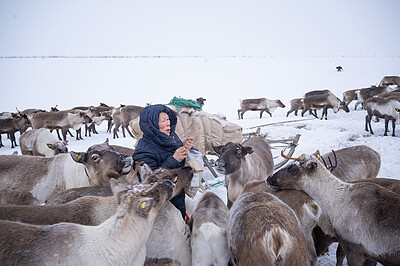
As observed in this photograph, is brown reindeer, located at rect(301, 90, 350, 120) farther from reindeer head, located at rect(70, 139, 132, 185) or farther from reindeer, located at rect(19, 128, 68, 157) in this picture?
reindeer head, located at rect(70, 139, 132, 185)

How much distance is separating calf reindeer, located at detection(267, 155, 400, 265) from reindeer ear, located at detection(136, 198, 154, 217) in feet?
5.23

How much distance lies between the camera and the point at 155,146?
119 inches

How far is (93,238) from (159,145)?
46.4 inches

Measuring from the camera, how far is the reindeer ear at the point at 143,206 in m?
2.17

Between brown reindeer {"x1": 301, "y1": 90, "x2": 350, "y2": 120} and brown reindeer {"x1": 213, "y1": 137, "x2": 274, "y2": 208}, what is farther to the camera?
brown reindeer {"x1": 301, "y1": 90, "x2": 350, "y2": 120}

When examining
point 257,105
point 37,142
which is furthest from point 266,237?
point 257,105

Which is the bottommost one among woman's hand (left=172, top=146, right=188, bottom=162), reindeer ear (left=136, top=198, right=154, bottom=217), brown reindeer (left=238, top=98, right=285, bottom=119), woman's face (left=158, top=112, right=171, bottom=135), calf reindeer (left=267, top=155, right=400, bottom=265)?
brown reindeer (left=238, top=98, right=285, bottom=119)

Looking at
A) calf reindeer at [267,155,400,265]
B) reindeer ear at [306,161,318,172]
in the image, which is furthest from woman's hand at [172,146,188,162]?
reindeer ear at [306,161,318,172]

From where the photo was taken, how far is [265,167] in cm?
501

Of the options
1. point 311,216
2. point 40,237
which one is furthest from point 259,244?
point 40,237

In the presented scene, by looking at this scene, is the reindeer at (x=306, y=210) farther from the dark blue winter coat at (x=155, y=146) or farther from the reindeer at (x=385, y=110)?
the reindeer at (x=385, y=110)

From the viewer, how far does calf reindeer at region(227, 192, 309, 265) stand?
2.06 meters

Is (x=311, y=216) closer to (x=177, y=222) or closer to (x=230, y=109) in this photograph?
(x=177, y=222)

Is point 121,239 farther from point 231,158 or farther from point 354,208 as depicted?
point 231,158
